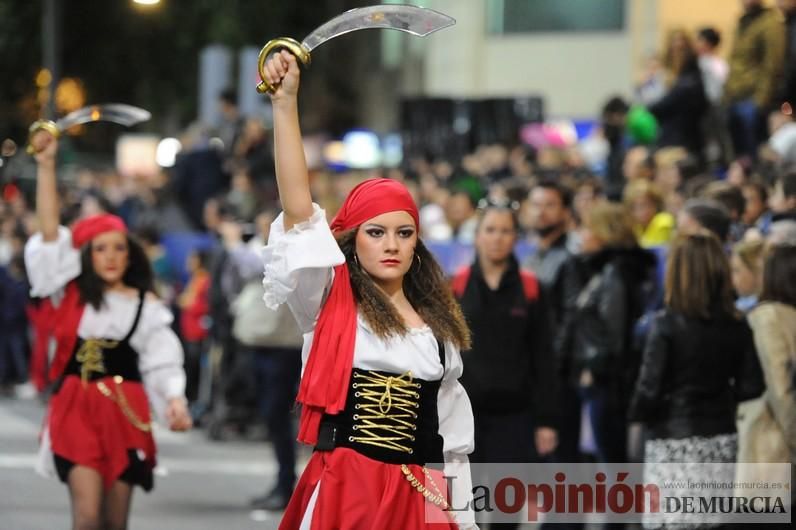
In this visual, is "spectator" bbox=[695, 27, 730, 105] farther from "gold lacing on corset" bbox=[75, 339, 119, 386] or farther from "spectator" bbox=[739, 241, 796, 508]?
"gold lacing on corset" bbox=[75, 339, 119, 386]

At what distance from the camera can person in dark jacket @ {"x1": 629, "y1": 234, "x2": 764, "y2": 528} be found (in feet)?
26.7

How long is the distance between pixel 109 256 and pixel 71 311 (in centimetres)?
36

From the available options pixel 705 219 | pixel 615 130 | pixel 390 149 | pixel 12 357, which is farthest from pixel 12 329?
pixel 390 149

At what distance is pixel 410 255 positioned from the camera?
6.17m

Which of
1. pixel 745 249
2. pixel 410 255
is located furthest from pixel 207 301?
pixel 410 255

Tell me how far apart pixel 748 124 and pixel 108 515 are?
875 cm

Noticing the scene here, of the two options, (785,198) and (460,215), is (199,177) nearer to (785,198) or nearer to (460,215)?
(460,215)

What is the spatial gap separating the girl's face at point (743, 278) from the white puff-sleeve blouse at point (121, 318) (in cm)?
314

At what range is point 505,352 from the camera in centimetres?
909

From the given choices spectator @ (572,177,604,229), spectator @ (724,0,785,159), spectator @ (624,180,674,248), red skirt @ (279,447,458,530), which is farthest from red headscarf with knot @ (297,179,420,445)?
spectator @ (724,0,785,159)

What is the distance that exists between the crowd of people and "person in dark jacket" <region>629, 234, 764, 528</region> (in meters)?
0.01

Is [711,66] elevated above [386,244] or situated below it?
above

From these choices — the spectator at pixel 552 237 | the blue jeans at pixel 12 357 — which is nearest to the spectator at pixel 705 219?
the spectator at pixel 552 237

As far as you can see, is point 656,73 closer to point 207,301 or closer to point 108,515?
point 207,301
